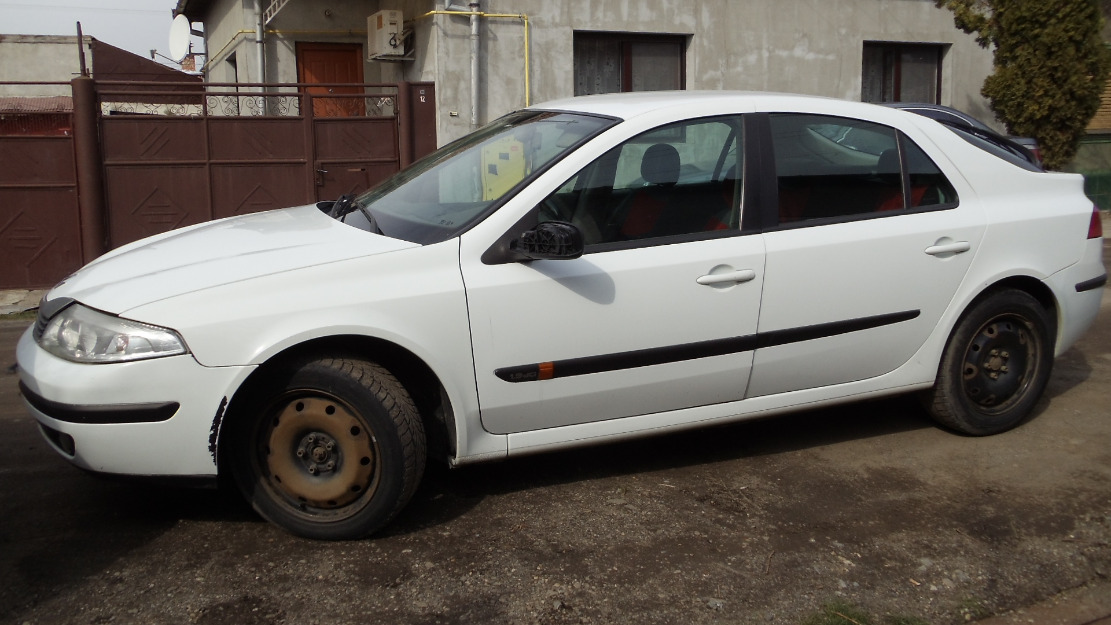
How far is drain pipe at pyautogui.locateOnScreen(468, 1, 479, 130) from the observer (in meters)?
11.5

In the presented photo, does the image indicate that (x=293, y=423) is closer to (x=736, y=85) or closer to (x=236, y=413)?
(x=236, y=413)

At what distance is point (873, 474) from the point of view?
443cm

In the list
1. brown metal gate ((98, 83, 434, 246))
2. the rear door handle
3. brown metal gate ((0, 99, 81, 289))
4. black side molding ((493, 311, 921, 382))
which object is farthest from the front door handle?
brown metal gate ((0, 99, 81, 289))

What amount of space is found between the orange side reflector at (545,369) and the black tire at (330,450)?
0.48 metres

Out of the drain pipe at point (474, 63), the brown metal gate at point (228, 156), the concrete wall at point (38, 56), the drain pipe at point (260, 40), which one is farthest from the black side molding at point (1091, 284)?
the concrete wall at point (38, 56)

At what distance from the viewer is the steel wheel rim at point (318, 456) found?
3.60 m

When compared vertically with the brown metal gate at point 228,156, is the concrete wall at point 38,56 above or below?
above

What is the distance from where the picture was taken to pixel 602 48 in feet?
42.2

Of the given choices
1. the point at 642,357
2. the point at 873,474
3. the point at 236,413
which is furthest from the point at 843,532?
the point at 236,413

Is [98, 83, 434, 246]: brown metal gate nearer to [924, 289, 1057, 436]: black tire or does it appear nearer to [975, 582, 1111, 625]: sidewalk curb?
[924, 289, 1057, 436]: black tire

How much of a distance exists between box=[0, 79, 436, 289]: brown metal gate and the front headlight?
7.23 m

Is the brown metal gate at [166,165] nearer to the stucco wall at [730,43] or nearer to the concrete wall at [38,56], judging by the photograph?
the stucco wall at [730,43]

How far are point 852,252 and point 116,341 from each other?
9.31 ft

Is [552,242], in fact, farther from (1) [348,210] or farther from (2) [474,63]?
(2) [474,63]
